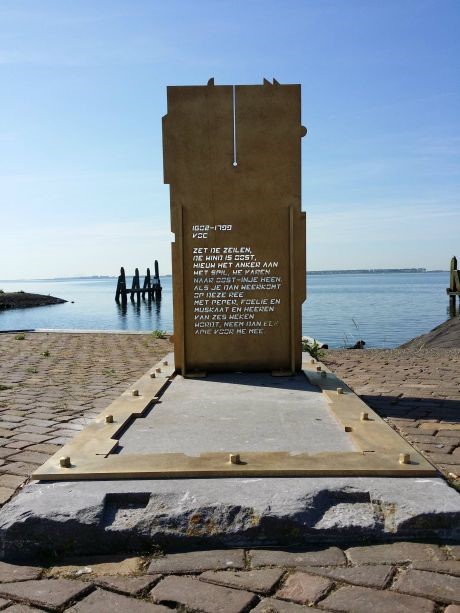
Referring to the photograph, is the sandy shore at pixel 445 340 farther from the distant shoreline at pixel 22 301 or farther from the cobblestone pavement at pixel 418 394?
the distant shoreline at pixel 22 301

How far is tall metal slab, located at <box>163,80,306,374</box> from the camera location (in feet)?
20.8

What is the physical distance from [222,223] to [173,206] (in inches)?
22.3

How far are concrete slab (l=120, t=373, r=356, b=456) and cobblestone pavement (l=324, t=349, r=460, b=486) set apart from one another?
2.07 feet

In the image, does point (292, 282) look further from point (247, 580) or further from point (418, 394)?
point (247, 580)

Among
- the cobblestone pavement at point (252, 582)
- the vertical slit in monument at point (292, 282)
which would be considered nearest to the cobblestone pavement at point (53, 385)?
the cobblestone pavement at point (252, 582)

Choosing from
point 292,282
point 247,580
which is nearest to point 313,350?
point 292,282

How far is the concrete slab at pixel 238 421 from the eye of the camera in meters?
3.67

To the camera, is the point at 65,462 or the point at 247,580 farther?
the point at 65,462

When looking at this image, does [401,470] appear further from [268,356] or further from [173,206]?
[173,206]

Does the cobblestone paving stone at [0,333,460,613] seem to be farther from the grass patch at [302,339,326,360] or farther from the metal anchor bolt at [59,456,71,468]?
the grass patch at [302,339,326,360]

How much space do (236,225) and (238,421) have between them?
2757 millimetres

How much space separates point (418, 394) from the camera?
6156mm

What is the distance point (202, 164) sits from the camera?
6418 millimetres

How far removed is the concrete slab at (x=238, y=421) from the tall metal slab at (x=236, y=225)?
2.37ft
